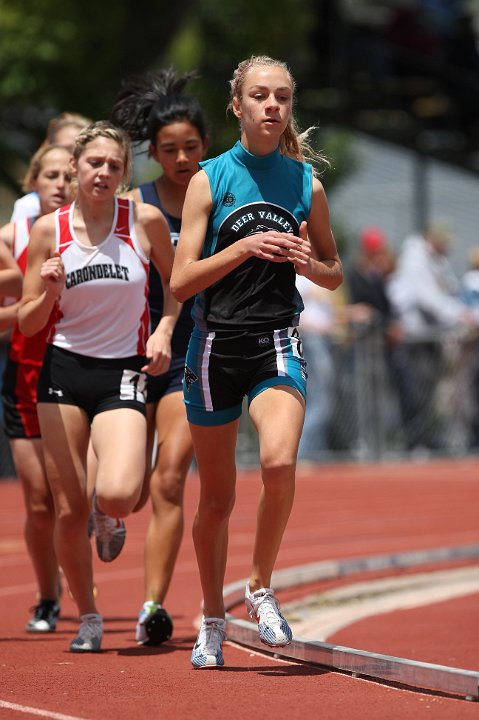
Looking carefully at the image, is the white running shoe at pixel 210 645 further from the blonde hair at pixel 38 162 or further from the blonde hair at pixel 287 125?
the blonde hair at pixel 38 162

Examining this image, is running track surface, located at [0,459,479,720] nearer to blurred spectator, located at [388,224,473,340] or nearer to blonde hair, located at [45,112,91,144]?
blonde hair, located at [45,112,91,144]

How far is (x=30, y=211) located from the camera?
8.59 metres

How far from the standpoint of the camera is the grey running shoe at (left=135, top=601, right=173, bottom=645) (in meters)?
7.45

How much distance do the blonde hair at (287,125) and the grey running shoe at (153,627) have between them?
2.30 m

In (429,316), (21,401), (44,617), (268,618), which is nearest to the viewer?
(268,618)

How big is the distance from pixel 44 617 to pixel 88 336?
170 centimetres

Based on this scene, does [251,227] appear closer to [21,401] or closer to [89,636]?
[89,636]

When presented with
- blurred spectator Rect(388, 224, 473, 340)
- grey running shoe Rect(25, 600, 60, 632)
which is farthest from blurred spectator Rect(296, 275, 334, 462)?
grey running shoe Rect(25, 600, 60, 632)

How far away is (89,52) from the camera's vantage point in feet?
71.8

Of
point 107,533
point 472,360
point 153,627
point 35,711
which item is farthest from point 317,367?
point 35,711

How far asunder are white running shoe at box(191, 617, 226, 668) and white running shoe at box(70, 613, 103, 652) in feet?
2.22

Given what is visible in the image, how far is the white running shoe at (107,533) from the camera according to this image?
7516mm

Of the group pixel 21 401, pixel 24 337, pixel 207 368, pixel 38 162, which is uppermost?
pixel 38 162

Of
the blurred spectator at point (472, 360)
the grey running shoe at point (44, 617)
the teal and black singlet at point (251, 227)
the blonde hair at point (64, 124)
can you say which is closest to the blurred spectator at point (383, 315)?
the blurred spectator at point (472, 360)
